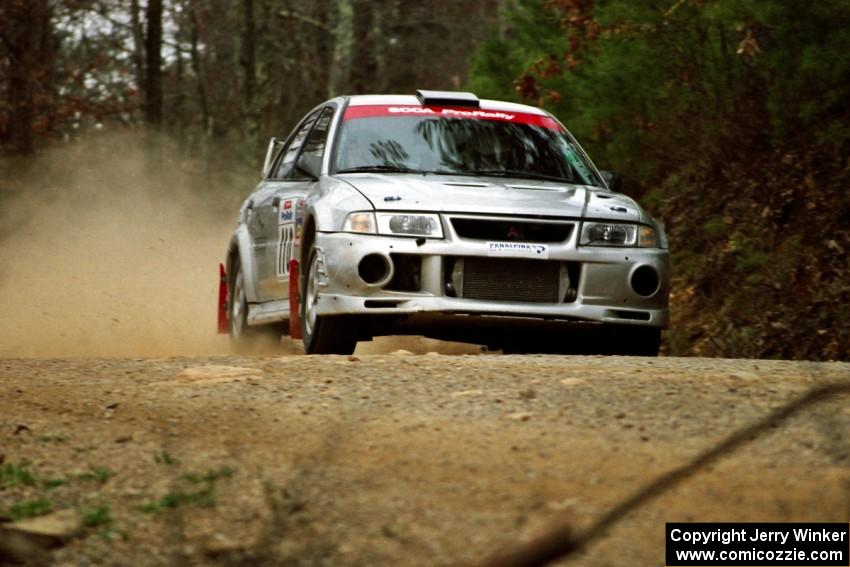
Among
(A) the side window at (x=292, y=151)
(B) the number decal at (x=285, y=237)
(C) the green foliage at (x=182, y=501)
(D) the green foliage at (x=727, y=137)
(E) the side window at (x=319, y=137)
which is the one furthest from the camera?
(D) the green foliage at (x=727, y=137)

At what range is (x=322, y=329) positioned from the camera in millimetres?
9508

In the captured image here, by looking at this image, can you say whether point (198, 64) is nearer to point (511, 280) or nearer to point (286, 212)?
point (286, 212)

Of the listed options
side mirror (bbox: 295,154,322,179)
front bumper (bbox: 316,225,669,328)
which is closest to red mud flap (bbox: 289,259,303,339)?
side mirror (bbox: 295,154,322,179)

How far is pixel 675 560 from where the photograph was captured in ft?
Result: 13.7

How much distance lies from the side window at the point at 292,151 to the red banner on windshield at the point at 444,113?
2.44 ft

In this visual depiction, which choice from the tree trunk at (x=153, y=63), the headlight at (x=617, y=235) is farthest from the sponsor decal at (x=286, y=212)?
the tree trunk at (x=153, y=63)

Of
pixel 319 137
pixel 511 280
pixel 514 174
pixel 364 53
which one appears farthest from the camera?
pixel 364 53

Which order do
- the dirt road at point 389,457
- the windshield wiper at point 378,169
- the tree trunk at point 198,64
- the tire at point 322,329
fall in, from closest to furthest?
the dirt road at point 389,457 < the tire at point 322,329 < the windshield wiper at point 378,169 < the tree trunk at point 198,64

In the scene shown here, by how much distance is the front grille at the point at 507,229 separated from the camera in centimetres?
932

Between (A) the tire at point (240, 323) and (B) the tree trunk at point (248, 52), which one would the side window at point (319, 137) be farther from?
(B) the tree trunk at point (248, 52)

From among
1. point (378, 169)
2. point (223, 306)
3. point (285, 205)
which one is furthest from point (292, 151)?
point (378, 169)

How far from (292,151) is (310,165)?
4.92ft

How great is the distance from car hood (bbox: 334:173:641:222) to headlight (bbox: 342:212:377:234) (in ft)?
0.24

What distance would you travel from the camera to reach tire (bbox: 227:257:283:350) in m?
11.8
